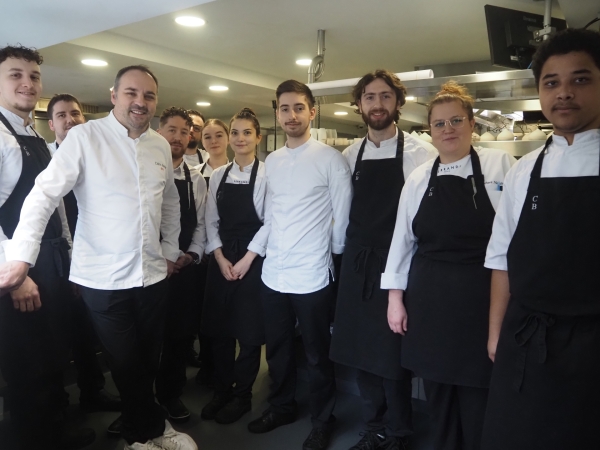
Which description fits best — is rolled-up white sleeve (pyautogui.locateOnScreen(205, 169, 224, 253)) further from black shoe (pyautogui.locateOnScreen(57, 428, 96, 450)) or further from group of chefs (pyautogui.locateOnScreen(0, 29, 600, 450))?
black shoe (pyautogui.locateOnScreen(57, 428, 96, 450))

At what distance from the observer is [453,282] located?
158 cm

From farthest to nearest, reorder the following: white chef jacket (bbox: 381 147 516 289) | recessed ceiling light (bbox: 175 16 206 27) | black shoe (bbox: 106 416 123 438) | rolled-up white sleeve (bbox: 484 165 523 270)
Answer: recessed ceiling light (bbox: 175 16 206 27)
black shoe (bbox: 106 416 123 438)
white chef jacket (bbox: 381 147 516 289)
rolled-up white sleeve (bbox: 484 165 523 270)

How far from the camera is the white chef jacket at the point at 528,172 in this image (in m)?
1.19

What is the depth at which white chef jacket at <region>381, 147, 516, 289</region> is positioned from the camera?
1.56 metres

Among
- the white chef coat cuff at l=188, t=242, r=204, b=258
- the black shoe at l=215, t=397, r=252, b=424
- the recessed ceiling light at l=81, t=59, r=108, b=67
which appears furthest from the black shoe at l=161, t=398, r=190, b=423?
the recessed ceiling light at l=81, t=59, r=108, b=67

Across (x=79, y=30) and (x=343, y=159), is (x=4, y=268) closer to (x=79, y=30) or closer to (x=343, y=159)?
(x=343, y=159)

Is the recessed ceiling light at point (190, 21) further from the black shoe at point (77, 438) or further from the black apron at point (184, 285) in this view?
the black shoe at point (77, 438)

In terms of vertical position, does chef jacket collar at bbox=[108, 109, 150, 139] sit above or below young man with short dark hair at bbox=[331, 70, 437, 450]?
above

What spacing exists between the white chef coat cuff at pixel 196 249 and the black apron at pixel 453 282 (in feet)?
3.91

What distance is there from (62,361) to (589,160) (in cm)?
205

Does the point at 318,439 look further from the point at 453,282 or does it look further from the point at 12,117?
the point at 12,117

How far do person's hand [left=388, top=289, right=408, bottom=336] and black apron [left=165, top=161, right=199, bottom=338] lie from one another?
111 cm

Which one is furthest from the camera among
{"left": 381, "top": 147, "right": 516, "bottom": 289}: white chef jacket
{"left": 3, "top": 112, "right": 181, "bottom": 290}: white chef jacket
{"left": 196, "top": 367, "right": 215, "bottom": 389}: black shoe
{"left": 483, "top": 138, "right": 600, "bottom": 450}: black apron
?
{"left": 196, "top": 367, "right": 215, "bottom": 389}: black shoe

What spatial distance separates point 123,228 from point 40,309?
47 centimetres
